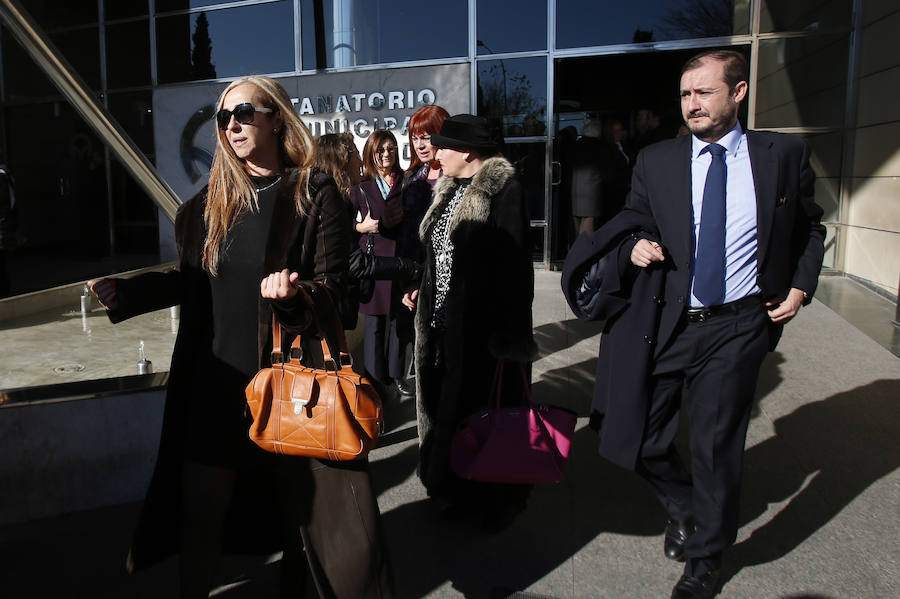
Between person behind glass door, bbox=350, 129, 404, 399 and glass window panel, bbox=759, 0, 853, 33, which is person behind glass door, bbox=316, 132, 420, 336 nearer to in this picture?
person behind glass door, bbox=350, 129, 404, 399

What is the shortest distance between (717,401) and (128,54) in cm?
1315

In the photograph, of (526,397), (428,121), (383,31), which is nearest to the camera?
(526,397)

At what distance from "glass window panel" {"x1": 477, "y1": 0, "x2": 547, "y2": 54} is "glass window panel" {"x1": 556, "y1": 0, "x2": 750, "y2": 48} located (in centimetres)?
26

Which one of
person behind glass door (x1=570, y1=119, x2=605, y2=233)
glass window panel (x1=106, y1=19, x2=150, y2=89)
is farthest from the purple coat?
glass window panel (x1=106, y1=19, x2=150, y2=89)

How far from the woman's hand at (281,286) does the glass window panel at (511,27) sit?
31.1ft

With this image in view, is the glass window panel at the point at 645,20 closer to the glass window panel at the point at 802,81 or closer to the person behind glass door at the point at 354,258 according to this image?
the glass window panel at the point at 802,81

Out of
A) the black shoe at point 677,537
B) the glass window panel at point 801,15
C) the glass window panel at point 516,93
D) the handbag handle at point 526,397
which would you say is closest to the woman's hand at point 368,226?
the handbag handle at point 526,397

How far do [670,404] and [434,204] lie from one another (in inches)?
52.7

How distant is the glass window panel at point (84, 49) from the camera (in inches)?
527

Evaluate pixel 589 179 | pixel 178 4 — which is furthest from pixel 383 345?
pixel 178 4

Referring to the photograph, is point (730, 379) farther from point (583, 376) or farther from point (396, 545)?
point (583, 376)

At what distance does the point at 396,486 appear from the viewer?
3.73 m

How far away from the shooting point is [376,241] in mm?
4664

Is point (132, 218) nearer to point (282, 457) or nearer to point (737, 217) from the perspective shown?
point (282, 457)
